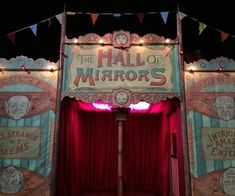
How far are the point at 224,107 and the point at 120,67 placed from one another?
7.64 ft

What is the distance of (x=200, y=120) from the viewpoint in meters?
5.17

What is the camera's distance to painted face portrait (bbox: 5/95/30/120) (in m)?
5.20

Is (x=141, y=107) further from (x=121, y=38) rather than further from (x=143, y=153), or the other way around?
(x=121, y=38)

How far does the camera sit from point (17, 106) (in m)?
5.24

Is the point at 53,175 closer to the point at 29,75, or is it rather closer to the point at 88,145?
the point at 29,75

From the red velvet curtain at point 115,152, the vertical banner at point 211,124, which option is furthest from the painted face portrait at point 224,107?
the red velvet curtain at point 115,152

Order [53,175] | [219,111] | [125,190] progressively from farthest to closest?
[125,190]
[219,111]
[53,175]

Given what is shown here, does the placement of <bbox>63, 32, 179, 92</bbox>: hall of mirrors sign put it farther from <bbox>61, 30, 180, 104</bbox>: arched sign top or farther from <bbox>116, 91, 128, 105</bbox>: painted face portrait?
<bbox>116, 91, 128, 105</bbox>: painted face portrait

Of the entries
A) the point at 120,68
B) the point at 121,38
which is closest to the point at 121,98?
the point at 120,68

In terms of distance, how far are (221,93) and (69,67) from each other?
10.8 ft

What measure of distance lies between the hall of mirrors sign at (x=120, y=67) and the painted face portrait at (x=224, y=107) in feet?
2.98

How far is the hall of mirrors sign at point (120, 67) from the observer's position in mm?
5328

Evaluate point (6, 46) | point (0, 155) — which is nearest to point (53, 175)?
point (0, 155)

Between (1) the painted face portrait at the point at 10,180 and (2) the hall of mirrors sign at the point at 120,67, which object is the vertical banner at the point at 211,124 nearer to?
(2) the hall of mirrors sign at the point at 120,67
